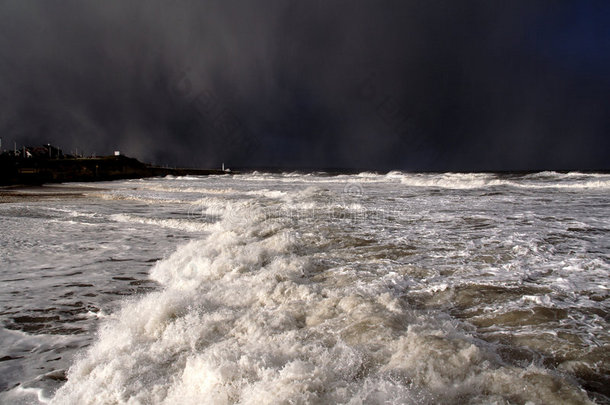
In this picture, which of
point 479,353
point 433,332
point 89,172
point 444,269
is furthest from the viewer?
point 89,172

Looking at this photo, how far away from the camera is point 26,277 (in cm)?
535

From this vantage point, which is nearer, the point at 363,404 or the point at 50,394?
the point at 363,404

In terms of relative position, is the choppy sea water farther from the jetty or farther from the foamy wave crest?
the jetty

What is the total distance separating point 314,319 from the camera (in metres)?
3.21

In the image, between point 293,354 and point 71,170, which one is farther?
point 71,170

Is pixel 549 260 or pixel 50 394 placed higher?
pixel 549 260

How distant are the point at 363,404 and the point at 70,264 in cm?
584

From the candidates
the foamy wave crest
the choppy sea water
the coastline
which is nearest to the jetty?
the coastline

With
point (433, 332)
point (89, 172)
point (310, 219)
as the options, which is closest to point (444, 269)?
point (433, 332)

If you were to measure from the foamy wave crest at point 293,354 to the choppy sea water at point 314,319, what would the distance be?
0.04 ft

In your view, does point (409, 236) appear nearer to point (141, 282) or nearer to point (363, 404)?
point (141, 282)

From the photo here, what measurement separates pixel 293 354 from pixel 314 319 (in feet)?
2.21

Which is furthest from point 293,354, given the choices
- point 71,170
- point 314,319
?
point 71,170

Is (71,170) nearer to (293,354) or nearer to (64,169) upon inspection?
(64,169)
